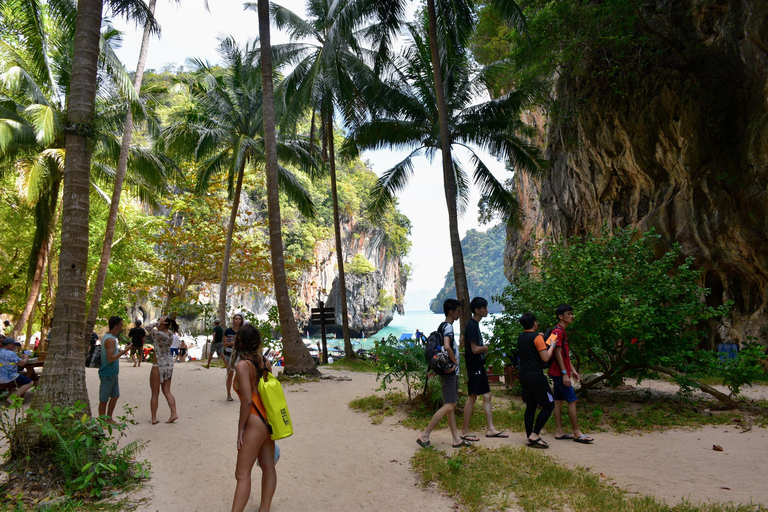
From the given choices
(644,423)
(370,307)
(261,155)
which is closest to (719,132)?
(644,423)

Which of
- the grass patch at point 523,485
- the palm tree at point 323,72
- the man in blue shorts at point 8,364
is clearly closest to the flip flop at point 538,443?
the grass patch at point 523,485

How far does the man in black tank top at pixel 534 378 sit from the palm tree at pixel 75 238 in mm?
4903

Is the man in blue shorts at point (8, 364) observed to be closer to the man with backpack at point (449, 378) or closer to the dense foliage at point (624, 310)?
the man with backpack at point (449, 378)

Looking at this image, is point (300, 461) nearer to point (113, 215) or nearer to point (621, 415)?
point (621, 415)

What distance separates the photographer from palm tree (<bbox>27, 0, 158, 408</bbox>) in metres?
4.79

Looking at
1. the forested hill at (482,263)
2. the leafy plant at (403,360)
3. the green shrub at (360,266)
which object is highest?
the forested hill at (482,263)

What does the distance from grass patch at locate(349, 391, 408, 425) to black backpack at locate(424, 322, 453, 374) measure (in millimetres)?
2290

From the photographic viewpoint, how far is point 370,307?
6228 centimetres

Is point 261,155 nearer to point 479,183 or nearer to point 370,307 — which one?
point 479,183

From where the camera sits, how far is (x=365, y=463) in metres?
5.11

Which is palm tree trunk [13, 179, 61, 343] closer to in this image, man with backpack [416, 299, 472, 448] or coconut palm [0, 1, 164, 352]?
coconut palm [0, 1, 164, 352]

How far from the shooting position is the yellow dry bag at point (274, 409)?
3.37m

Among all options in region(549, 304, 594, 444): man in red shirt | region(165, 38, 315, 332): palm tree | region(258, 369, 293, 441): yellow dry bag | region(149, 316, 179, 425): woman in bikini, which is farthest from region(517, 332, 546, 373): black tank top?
region(165, 38, 315, 332): palm tree

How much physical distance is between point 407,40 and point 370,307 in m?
50.0
